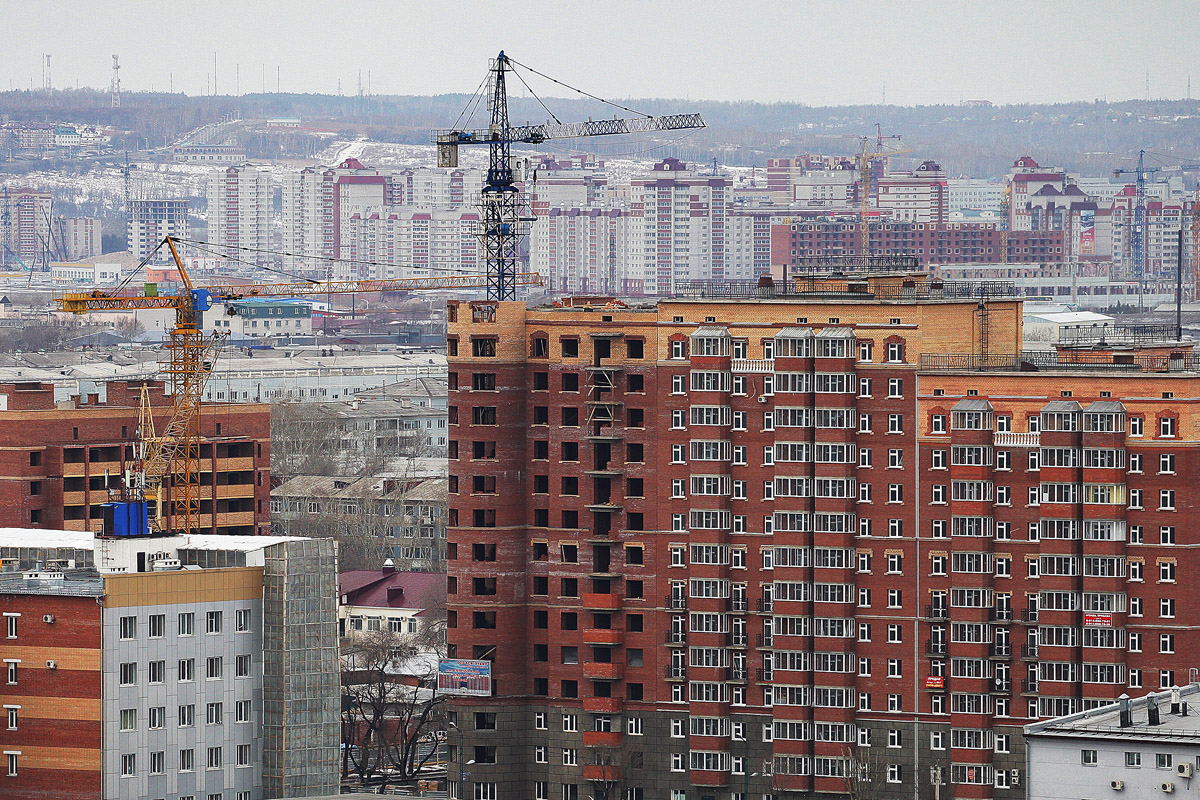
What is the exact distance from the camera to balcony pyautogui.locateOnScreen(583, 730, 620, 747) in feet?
251

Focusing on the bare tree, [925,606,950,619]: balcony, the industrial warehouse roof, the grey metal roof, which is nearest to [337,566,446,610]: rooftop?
the bare tree

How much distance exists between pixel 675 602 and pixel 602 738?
13.7ft

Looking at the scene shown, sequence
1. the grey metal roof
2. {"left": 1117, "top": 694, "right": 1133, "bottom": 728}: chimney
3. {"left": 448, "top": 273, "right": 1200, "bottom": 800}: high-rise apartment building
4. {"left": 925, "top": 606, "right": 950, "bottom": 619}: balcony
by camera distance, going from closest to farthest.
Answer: {"left": 1117, "top": 694, "right": 1133, "bottom": 728}: chimney → {"left": 448, "top": 273, "right": 1200, "bottom": 800}: high-rise apartment building → {"left": 925, "top": 606, "right": 950, "bottom": 619}: balcony → the grey metal roof

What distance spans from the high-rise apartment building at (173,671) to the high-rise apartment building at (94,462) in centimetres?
3163

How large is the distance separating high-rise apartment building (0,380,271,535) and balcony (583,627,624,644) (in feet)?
92.2

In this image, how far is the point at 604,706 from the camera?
76.5 m

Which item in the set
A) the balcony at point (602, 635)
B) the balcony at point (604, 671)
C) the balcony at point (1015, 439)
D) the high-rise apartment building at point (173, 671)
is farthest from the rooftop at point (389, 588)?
the balcony at point (1015, 439)

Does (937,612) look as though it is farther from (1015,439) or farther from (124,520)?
(124,520)

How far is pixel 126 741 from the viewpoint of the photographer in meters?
66.0

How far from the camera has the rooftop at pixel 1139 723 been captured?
188 ft

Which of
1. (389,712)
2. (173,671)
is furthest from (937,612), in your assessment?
(389,712)

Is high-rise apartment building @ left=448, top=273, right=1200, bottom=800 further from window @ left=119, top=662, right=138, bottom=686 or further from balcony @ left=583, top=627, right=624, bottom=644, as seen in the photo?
window @ left=119, top=662, right=138, bottom=686

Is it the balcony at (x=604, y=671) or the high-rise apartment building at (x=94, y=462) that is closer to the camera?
the balcony at (x=604, y=671)

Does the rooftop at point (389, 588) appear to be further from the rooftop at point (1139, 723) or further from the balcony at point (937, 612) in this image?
the rooftop at point (1139, 723)
